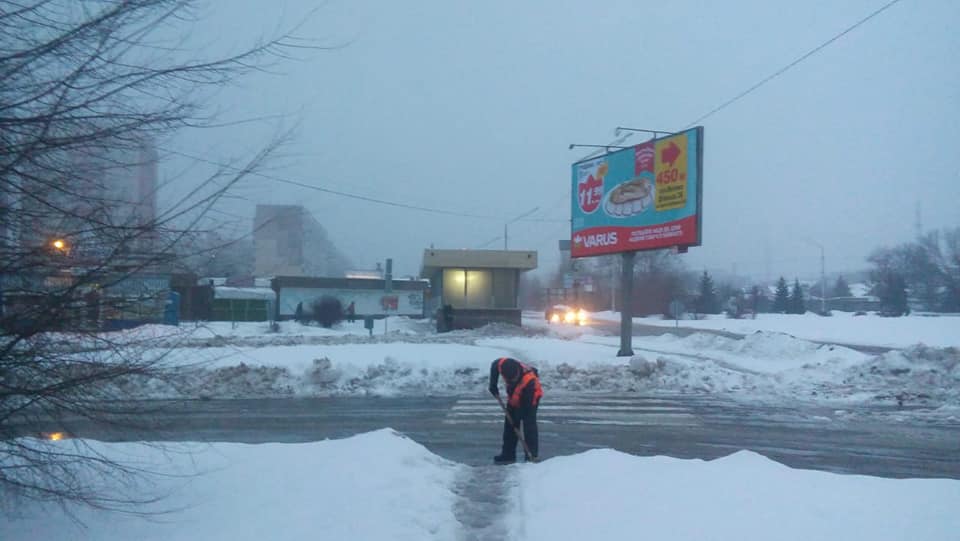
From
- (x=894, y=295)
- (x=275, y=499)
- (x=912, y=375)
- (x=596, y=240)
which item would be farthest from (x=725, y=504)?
(x=894, y=295)

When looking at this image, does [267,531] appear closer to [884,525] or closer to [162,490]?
[162,490]

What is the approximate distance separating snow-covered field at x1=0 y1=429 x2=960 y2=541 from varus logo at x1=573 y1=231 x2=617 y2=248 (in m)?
19.1

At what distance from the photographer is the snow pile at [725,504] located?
5410 millimetres

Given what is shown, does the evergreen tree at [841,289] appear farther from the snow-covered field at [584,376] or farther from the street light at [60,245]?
the street light at [60,245]

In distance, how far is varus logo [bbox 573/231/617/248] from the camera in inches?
1048

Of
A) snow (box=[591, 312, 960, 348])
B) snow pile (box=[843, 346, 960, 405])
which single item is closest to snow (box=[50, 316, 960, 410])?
snow pile (box=[843, 346, 960, 405])

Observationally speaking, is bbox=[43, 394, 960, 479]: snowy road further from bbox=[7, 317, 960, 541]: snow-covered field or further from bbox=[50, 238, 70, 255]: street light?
bbox=[50, 238, 70, 255]: street light

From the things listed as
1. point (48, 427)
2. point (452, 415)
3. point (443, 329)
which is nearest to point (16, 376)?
point (48, 427)

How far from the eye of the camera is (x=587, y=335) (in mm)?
45000

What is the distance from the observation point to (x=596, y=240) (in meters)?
27.3

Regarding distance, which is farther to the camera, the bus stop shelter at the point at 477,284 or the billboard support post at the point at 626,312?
the bus stop shelter at the point at 477,284

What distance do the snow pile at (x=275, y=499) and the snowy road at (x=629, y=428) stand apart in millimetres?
1277

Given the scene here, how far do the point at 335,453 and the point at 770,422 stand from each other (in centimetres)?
900

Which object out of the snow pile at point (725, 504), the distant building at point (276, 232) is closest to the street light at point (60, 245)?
the distant building at point (276, 232)
